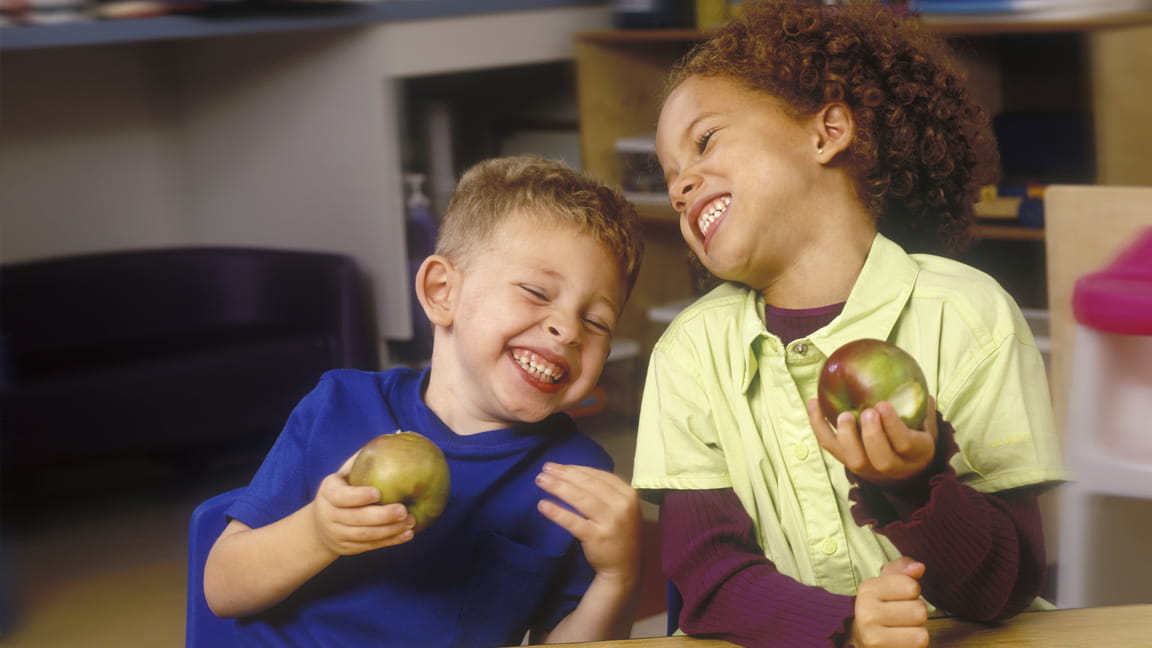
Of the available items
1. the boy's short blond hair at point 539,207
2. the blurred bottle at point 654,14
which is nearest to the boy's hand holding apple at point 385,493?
the boy's short blond hair at point 539,207

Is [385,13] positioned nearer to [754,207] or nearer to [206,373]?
[206,373]

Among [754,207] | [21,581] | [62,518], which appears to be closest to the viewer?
[754,207]

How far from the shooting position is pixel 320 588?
444 mm

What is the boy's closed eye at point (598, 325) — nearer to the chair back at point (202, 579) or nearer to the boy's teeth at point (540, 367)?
the boy's teeth at point (540, 367)

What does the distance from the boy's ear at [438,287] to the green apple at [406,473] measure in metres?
0.09

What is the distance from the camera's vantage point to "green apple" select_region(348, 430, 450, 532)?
38 centimetres

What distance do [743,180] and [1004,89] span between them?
0.43 meters

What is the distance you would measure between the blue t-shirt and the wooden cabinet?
97 millimetres

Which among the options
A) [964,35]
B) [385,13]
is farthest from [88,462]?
[964,35]

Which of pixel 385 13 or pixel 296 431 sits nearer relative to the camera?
pixel 296 431

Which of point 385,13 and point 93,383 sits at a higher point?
point 385,13

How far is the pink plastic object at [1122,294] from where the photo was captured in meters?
0.46

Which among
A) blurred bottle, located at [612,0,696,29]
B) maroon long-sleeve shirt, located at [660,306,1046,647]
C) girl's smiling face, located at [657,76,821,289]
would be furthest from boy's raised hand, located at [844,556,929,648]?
blurred bottle, located at [612,0,696,29]

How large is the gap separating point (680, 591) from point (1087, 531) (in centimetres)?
20
